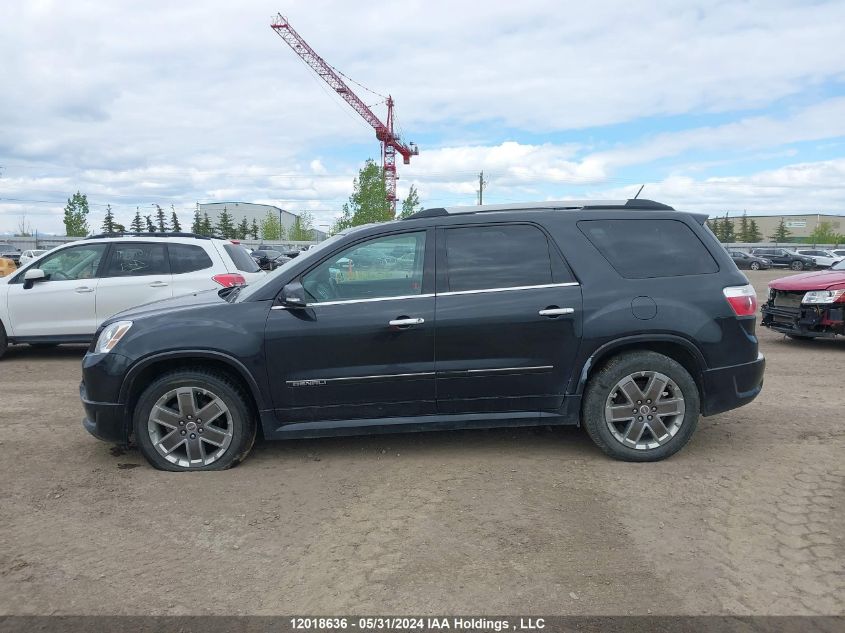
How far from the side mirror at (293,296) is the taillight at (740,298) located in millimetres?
2953

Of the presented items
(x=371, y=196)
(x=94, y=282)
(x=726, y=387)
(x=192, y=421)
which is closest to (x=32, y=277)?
(x=94, y=282)

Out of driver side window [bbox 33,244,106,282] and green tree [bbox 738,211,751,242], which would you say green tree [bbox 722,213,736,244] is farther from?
driver side window [bbox 33,244,106,282]

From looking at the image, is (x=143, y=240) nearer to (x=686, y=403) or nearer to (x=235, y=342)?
(x=235, y=342)

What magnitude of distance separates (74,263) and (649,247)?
7.73m

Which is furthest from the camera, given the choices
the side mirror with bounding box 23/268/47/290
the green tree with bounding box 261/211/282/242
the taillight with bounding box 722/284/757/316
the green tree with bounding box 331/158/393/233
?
the green tree with bounding box 261/211/282/242

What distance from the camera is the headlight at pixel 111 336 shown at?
14.8 feet

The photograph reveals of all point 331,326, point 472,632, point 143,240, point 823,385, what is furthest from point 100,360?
point 823,385

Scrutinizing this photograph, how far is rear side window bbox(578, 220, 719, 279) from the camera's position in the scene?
15.4ft

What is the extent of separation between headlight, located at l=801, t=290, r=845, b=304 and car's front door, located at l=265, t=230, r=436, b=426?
23.8ft

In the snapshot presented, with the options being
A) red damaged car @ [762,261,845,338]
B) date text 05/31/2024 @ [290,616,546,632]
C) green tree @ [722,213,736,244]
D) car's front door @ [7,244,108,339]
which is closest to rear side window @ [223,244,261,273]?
car's front door @ [7,244,108,339]

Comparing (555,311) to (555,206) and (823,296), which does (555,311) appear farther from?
(823,296)

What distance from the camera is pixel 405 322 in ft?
14.5

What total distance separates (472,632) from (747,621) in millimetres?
1141

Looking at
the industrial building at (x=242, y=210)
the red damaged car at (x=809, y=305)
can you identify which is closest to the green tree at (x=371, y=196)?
the red damaged car at (x=809, y=305)
